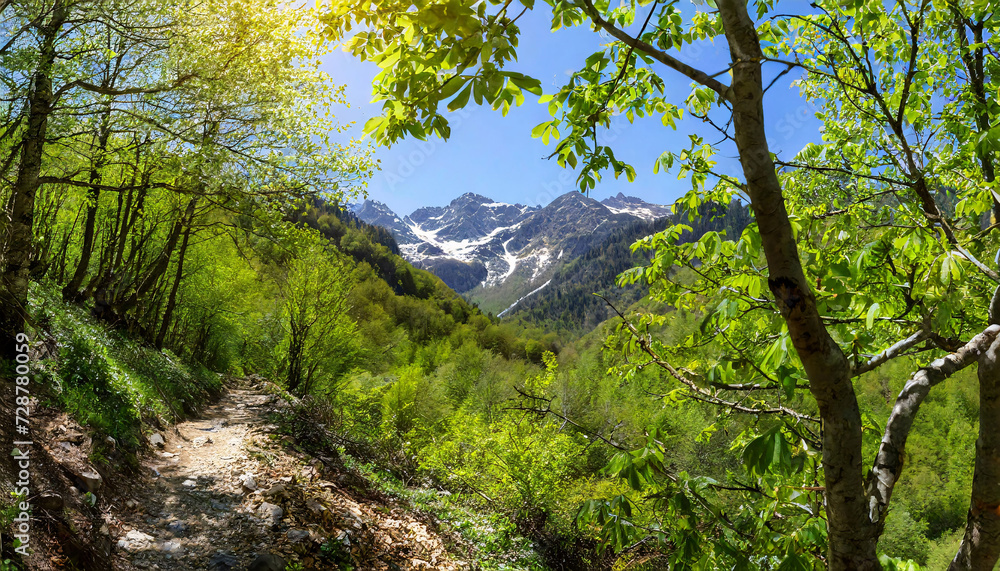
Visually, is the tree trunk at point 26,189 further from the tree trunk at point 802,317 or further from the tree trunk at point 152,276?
the tree trunk at point 802,317

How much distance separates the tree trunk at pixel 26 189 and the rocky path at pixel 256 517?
2304 mm


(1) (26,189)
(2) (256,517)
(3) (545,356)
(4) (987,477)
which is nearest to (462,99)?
(4) (987,477)

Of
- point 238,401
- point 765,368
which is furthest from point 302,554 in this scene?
point 238,401

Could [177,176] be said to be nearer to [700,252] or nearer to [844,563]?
[700,252]

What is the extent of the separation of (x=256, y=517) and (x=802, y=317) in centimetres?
585

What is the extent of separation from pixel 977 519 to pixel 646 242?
233 cm

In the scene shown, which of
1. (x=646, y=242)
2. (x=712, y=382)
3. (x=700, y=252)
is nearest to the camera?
(x=712, y=382)

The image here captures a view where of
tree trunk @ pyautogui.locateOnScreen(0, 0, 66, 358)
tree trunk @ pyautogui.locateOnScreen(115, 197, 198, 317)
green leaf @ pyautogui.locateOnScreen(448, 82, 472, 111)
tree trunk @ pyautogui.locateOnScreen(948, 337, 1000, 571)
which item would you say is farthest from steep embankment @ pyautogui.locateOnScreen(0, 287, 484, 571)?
tree trunk @ pyautogui.locateOnScreen(948, 337, 1000, 571)

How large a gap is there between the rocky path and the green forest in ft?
0.14

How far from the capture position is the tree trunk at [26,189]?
4684 millimetres

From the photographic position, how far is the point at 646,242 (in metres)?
3.47

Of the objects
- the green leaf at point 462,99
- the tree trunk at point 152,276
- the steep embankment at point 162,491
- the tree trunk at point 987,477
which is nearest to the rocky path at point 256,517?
the steep embankment at point 162,491

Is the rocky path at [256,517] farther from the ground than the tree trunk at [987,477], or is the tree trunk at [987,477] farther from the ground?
the tree trunk at [987,477]

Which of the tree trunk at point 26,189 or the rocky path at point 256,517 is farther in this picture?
the tree trunk at point 26,189
